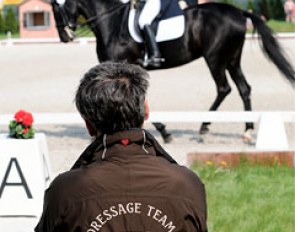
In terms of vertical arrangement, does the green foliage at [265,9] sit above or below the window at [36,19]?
above

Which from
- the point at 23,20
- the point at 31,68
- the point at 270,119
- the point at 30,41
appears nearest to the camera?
the point at 270,119

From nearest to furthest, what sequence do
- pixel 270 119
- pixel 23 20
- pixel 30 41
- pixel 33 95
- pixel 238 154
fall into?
1. pixel 238 154
2. pixel 270 119
3. pixel 33 95
4. pixel 30 41
5. pixel 23 20

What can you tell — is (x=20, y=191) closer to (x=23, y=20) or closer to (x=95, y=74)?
(x=95, y=74)

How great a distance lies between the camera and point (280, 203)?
6125mm

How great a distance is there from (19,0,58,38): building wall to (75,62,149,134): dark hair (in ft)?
139

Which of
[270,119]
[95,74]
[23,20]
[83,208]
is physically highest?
[95,74]

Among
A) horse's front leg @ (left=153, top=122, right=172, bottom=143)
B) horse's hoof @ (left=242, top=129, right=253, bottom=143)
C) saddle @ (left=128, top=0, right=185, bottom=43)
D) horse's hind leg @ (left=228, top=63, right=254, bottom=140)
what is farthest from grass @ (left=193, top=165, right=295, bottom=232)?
saddle @ (left=128, top=0, right=185, bottom=43)

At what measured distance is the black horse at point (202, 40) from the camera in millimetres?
10344

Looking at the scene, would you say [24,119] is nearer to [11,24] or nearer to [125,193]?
[125,193]

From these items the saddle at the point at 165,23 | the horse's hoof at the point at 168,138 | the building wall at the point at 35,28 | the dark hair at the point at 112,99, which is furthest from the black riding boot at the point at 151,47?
the building wall at the point at 35,28

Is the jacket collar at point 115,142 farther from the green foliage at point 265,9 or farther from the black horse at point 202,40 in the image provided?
the green foliage at point 265,9

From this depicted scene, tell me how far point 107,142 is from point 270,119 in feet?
22.0

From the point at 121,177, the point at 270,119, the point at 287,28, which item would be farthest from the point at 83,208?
the point at 287,28

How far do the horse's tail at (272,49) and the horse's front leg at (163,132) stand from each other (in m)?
1.62
